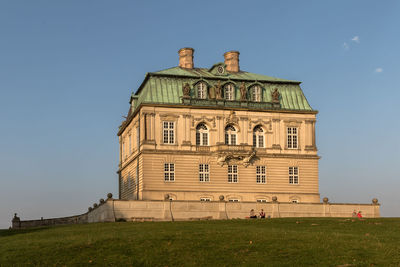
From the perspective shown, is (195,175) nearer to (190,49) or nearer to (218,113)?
(218,113)

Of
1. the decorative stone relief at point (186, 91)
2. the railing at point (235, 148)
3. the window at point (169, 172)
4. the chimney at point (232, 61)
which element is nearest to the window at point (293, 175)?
the railing at point (235, 148)

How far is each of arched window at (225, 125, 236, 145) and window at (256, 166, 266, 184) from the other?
4.15 meters

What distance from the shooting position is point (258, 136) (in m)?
76.2

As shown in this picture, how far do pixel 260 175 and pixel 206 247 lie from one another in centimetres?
3835

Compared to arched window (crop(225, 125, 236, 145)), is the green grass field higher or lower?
lower

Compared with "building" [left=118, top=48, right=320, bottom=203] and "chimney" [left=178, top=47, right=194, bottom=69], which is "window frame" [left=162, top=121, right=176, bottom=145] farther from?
"chimney" [left=178, top=47, right=194, bottom=69]

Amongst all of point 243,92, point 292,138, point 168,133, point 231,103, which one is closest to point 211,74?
point 243,92

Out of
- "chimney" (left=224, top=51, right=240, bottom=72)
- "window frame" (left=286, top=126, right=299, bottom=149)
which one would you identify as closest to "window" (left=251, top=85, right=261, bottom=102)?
"window frame" (left=286, top=126, right=299, bottom=149)

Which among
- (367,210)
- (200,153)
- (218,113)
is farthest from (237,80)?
(367,210)

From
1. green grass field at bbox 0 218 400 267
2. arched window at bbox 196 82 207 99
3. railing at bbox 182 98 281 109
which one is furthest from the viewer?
arched window at bbox 196 82 207 99

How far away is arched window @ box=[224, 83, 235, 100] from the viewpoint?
7619cm

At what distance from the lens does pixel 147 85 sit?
75125 millimetres

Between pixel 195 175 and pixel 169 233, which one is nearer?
pixel 169 233

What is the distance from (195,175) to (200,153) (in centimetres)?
258
